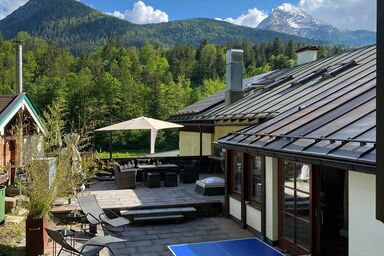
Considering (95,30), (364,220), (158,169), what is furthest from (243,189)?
(95,30)

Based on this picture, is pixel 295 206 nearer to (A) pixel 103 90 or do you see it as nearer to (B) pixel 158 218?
(B) pixel 158 218

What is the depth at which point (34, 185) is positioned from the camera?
695cm

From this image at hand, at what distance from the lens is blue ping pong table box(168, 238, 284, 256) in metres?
6.00

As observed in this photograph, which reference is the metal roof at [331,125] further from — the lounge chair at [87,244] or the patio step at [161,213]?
the lounge chair at [87,244]

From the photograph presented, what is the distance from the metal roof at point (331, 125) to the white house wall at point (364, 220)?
47 cm

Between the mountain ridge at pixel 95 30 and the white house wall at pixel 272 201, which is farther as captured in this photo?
the mountain ridge at pixel 95 30

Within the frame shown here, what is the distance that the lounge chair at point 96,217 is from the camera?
8406mm

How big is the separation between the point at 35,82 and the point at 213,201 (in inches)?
1699

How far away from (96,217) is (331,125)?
5234 millimetres

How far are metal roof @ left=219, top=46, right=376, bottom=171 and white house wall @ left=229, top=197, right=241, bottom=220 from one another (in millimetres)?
1540

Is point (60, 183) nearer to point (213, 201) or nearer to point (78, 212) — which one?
point (78, 212)

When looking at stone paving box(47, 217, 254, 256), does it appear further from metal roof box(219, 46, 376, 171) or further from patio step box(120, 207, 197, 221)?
metal roof box(219, 46, 376, 171)

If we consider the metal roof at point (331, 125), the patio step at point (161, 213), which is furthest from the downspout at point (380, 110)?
→ the patio step at point (161, 213)

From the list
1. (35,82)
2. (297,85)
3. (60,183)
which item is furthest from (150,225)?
(35,82)
